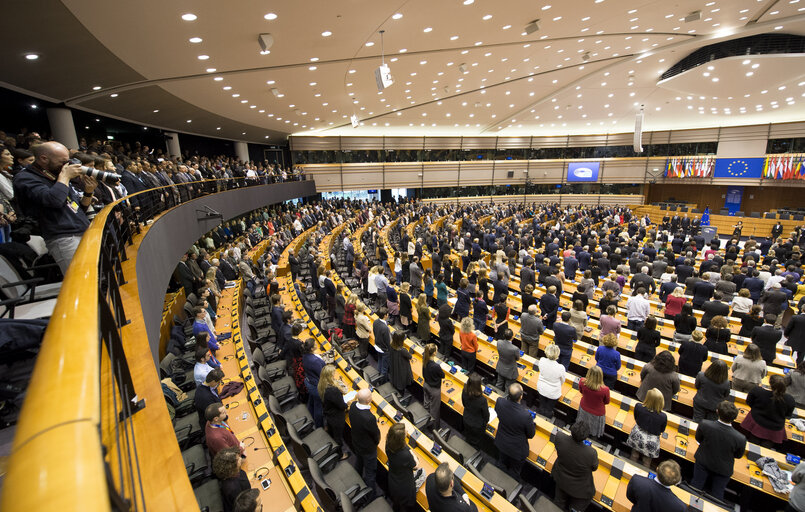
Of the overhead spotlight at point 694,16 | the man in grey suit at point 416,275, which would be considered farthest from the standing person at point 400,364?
the overhead spotlight at point 694,16

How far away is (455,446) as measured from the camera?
4.79 meters

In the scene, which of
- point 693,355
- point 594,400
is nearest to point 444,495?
point 594,400

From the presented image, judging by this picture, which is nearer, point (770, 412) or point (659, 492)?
point (659, 492)

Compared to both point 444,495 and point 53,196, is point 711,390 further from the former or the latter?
point 53,196

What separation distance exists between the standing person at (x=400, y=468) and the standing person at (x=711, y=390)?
14.0 ft

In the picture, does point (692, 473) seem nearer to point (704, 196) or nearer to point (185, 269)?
point (185, 269)

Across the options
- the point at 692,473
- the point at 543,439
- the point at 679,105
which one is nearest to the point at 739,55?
the point at 679,105

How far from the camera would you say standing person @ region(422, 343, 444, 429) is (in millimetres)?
5340

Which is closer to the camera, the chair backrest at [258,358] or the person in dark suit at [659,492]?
the person in dark suit at [659,492]

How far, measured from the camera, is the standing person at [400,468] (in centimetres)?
372

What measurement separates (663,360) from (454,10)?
7.28 m

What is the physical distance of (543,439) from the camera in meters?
4.78

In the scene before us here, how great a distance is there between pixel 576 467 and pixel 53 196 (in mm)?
5395

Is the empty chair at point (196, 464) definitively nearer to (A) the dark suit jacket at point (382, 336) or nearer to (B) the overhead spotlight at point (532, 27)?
(A) the dark suit jacket at point (382, 336)
